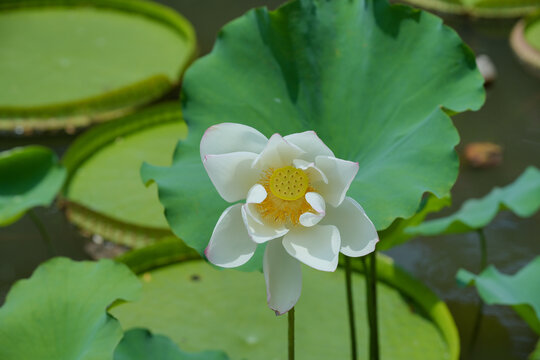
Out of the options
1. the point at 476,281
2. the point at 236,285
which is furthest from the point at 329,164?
the point at 236,285

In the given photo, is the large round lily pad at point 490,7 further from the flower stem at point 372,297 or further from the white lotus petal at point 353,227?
the white lotus petal at point 353,227

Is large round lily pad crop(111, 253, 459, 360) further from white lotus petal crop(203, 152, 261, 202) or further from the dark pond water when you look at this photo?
white lotus petal crop(203, 152, 261, 202)

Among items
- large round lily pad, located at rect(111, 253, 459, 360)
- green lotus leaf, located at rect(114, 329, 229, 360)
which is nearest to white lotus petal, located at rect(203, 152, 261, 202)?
green lotus leaf, located at rect(114, 329, 229, 360)

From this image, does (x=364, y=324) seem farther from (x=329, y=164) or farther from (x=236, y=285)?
(x=329, y=164)

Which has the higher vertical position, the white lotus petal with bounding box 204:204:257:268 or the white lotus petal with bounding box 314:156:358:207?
the white lotus petal with bounding box 314:156:358:207

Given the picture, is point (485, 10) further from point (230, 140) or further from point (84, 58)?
point (230, 140)
